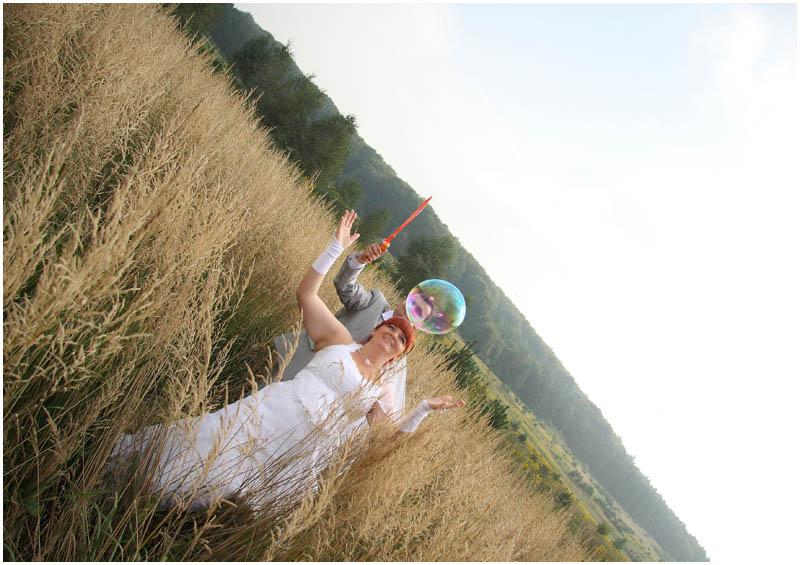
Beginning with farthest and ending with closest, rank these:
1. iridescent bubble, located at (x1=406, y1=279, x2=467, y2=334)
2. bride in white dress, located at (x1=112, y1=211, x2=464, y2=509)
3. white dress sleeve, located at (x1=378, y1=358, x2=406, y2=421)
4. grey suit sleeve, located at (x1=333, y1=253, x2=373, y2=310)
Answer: iridescent bubble, located at (x1=406, y1=279, x2=467, y2=334) → grey suit sleeve, located at (x1=333, y1=253, x2=373, y2=310) → white dress sleeve, located at (x1=378, y1=358, x2=406, y2=421) → bride in white dress, located at (x1=112, y1=211, x2=464, y2=509)

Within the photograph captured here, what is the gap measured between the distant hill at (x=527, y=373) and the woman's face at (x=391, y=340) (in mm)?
111260

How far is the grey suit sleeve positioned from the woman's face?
794mm

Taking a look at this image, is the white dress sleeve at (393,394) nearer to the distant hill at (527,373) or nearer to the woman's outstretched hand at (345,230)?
the woman's outstretched hand at (345,230)

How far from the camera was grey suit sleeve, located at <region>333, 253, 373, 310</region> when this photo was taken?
141 inches

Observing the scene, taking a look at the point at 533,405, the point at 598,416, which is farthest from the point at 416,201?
the point at 598,416

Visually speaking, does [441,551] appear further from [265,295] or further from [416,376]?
[416,376]

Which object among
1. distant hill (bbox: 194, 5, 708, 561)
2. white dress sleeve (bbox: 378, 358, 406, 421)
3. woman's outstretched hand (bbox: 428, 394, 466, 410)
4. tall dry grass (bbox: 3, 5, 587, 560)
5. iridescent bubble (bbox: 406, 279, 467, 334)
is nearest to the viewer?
tall dry grass (bbox: 3, 5, 587, 560)

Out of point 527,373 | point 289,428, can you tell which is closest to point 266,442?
point 289,428

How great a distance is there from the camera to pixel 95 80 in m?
3.12

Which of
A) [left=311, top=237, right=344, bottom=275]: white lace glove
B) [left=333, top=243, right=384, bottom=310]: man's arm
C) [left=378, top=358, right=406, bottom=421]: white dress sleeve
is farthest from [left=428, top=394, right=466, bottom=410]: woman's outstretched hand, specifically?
[left=333, top=243, right=384, bottom=310]: man's arm

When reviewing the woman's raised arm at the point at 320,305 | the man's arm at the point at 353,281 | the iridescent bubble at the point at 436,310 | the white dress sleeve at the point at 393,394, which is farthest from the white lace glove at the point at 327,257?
the iridescent bubble at the point at 436,310

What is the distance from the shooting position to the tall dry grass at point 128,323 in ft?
4.74

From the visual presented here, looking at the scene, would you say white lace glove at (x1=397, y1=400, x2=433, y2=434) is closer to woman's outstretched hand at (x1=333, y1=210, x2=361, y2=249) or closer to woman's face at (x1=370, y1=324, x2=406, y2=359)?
woman's face at (x1=370, y1=324, x2=406, y2=359)

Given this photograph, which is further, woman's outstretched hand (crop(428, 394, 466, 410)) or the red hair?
the red hair
